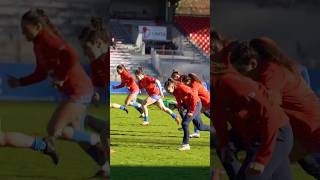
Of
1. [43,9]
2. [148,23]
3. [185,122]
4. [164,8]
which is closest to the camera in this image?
[43,9]

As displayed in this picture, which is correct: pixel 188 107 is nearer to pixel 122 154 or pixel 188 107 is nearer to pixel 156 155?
pixel 156 155

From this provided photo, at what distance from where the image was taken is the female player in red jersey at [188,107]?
35.2ft

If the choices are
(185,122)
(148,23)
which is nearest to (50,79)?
(185,122)

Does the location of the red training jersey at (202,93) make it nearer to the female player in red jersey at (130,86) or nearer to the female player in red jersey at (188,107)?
the female player in red jersey at (188,107)

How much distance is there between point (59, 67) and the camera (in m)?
4.76

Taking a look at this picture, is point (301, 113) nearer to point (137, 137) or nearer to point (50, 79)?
point (50, 79)

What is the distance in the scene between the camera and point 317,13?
195 inches

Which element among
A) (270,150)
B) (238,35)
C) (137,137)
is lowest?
(137,137)

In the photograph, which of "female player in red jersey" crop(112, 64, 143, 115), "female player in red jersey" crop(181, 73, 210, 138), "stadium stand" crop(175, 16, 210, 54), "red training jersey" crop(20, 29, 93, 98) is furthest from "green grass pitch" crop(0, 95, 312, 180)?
"stadium stand" crop(175, 16, 210, 54)

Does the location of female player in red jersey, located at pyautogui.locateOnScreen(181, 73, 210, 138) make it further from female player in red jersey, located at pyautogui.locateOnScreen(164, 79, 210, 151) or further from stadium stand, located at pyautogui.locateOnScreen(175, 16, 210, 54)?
stadium stand, located at pyautogui.locateOnScreen(175, 16, 210, 54)

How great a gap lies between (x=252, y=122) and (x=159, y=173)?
157 inches

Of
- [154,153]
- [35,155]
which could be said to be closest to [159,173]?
[154,153]

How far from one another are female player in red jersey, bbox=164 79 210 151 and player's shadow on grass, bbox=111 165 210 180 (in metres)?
1.59

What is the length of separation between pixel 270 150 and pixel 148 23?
25.6 meters
